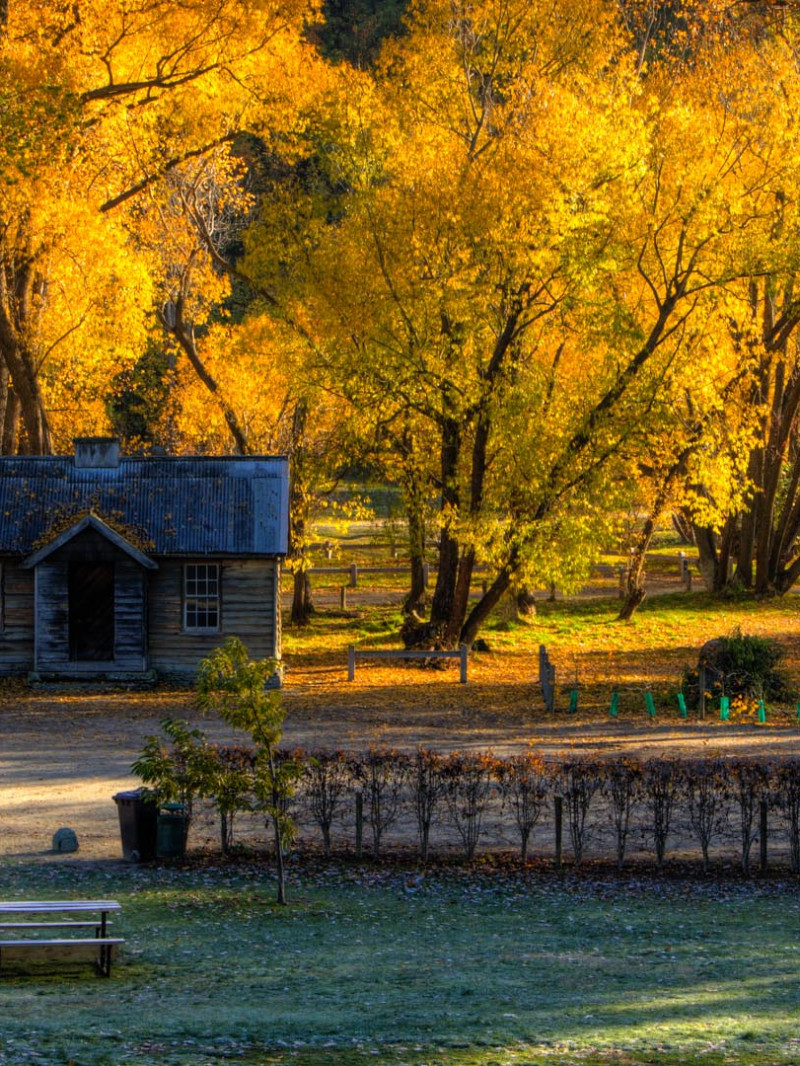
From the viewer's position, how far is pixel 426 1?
1252 inches

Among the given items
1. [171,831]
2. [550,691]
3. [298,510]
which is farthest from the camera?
[298,510]

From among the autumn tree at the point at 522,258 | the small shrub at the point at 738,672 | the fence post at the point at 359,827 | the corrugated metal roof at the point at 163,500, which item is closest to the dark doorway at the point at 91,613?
the corrugated metal roof at the point at 163,500

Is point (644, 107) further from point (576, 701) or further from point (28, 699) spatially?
point (28, 699)

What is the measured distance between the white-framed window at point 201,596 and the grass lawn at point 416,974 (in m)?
15.3

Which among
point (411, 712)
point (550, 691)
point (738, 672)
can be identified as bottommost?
point (411, 712)

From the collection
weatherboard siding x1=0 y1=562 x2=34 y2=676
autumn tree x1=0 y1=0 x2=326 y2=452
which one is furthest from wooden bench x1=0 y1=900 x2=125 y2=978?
weatherboard siding x1=0 y1=562 x2=34 y2=676

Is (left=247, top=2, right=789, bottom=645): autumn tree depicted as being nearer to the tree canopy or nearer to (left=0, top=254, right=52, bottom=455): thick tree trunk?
the tree canopy

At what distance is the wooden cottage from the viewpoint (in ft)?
98.5

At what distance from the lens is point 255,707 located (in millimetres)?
14180

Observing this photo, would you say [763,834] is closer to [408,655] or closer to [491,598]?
[408,655]

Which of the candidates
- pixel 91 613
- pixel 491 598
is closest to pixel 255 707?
pixel 91 613

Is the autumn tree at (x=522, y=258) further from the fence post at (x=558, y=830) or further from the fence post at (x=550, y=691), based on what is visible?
the fence post at (x=558, y=830)

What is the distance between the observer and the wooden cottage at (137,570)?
30.0 meters

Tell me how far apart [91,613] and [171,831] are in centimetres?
1532
